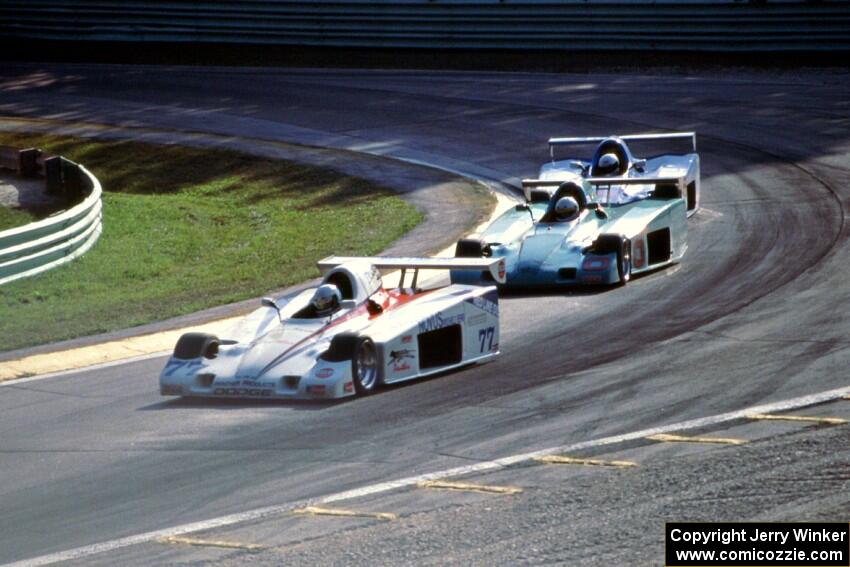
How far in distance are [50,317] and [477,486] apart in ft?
32.0

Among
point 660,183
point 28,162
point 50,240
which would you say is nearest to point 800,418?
point 660,183

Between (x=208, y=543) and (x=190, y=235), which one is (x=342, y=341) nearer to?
(x=208, y=543)

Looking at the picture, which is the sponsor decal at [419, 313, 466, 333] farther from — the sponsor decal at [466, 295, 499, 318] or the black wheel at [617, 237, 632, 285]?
the black wheel at [617, 237, 632, 285]

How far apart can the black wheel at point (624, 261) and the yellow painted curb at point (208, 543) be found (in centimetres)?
1015

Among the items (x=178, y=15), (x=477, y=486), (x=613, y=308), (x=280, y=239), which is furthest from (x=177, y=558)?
(x=178, y=15)

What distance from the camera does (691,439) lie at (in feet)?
40.7

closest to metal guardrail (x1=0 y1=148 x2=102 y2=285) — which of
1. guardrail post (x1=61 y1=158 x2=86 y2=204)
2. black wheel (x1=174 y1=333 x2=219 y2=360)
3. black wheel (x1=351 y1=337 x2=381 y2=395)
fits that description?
guardrail post (x1=61 y1=158 x2=86 y2=204)

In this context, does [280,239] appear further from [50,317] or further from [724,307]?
[724,307]

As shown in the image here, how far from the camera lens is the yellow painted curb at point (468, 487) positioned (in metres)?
11.2

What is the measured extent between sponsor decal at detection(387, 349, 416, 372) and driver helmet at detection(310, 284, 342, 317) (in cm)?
97

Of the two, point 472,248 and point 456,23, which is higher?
point 456,23

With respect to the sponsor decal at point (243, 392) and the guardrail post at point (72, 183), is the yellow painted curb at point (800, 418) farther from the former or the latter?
the guardrail post at point (72, 183)

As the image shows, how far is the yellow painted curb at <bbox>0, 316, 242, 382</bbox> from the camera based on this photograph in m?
16.8

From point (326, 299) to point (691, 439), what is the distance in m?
4.61
